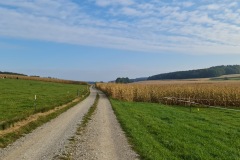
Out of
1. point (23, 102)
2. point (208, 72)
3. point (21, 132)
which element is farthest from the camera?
point (208, 72)

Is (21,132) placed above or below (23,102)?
below

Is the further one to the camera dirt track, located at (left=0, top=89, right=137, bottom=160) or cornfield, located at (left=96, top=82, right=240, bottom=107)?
cornfield, located at (left=96, top=82, right=240, bottom=107)

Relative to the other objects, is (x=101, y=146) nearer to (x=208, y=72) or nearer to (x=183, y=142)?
(x=183, y=142)

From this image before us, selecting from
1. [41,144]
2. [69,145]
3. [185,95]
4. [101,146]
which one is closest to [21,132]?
[41,144]

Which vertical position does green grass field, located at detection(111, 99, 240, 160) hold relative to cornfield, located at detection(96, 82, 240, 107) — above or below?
below

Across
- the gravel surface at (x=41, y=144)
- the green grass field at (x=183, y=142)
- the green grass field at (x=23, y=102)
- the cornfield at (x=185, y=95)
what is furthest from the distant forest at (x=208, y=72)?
the gravel surface at (x=41, y=144)

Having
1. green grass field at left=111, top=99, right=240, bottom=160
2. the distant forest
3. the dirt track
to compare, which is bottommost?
green grass field at left=111, top=99, right=240, bottom=160

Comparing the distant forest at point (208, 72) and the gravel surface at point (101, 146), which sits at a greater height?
the distant forest at point (208, 72)

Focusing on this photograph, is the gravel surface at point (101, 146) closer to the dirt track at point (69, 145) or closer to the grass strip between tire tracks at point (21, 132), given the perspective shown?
the dirt track at point (69, 145)

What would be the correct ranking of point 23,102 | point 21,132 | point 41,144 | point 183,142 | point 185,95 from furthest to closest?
point 185,95 < point 23,102 < point 21,132 < point 183,142 < point 41,144

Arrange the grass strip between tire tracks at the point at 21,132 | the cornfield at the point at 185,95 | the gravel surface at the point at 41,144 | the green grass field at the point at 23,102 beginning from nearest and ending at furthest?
1. the gravel surface at the point at 41,144
2. the grass strip between tire tracks at the point at 21,132
3. the green grass field at the point at 23,102
4. the cornfield at the point at 185,95

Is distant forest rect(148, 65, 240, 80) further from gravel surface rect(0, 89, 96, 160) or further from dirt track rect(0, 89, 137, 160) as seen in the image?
gravel surface rect(0, 89, 96, 160)

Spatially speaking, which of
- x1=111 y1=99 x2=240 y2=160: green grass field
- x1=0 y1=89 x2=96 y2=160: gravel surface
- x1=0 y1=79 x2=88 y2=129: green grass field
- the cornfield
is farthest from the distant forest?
x1=0 y1=89 x2=96 y2=160: gravel surface

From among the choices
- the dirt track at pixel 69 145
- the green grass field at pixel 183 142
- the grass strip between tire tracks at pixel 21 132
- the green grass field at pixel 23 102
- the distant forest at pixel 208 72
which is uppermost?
the distant forest at pixel 208 72
